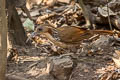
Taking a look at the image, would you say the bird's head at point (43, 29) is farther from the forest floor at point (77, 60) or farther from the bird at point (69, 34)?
the forest floor at point (77, 60)

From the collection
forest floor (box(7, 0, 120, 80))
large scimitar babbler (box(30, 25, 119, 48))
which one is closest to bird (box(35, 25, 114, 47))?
large scimitar babbler (box(30, 25, 119, 48))

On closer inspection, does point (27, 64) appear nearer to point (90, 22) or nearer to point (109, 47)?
point (109, 47)

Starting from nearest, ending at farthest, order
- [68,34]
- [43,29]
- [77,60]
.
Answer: [77,60] < [43,29] < [68,34]

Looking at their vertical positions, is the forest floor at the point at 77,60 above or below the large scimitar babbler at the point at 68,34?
below

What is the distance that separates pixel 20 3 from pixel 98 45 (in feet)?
5.15

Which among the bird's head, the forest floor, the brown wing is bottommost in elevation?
the forest floor

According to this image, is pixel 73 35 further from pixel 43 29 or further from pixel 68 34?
pixel 43 29

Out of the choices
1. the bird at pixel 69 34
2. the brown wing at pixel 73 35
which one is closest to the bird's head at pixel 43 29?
the bird at pixel 69 34

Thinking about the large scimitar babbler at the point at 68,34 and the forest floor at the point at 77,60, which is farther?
the large scimitar babbler at the point at 68,34

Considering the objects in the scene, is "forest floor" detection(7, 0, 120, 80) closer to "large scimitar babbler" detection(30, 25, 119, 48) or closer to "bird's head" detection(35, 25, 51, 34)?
"large scimitar babbler" detection(30, 25, 119, 48)

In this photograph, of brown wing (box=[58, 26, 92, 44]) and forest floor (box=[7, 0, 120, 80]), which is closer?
forest floor (box=[7, 0, 120, 80])

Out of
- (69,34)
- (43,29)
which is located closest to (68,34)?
(69,34)

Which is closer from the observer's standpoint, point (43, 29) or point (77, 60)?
point (77, 60)

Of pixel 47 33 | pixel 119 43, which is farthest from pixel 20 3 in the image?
pixel 119 43
